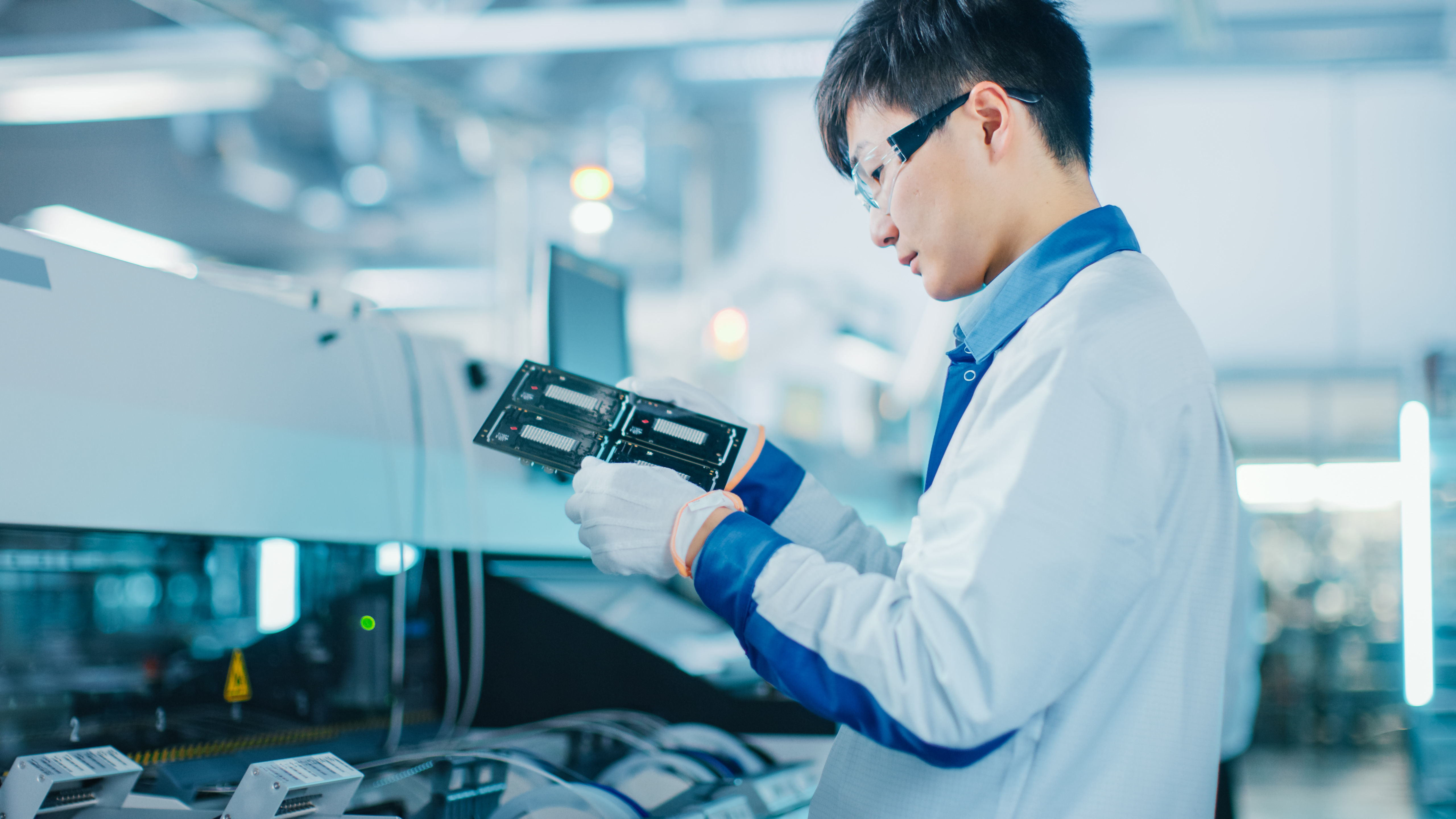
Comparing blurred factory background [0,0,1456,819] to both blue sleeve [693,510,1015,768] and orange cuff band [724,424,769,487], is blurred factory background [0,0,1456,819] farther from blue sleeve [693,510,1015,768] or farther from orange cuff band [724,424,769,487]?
blue sleeve [693,510,1015,768]

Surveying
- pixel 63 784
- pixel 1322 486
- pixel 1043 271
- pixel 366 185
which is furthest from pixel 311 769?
pixel 366 185

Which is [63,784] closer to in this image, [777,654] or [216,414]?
[216,414]

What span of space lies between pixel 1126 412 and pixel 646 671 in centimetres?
124

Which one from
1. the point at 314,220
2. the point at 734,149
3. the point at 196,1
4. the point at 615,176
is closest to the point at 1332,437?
the point at 734,149

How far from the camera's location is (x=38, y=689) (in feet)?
4.07

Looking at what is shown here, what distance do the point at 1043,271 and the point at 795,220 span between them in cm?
539

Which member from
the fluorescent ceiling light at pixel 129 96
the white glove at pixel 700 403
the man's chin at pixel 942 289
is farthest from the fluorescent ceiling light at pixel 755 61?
the man's chin at pixel 942 289

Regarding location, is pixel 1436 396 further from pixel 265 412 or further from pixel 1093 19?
pixel 265 412

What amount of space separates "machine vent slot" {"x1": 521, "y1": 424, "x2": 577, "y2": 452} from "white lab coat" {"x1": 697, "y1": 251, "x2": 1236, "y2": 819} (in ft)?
0.90

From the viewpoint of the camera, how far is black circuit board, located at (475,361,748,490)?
1.15 m

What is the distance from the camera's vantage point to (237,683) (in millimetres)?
1461

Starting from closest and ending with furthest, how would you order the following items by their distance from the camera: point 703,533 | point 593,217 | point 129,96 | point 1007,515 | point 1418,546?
point 1007,515 → point 703,533 → point 1418,546 → point 593,217 → point 129,96

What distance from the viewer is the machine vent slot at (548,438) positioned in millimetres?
1160

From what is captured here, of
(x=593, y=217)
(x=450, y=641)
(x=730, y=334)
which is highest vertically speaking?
(x=593, y=217)
